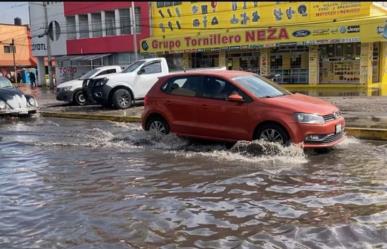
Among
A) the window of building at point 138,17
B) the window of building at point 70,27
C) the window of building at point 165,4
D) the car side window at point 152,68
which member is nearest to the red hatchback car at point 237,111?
the car side window at point 152,68

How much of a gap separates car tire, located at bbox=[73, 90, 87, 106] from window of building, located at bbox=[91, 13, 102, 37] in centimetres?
2494

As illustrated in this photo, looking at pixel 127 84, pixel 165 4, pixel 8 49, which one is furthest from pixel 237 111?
pixel 8 49

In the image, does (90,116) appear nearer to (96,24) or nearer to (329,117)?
(329,117)

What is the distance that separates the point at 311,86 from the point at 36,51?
31651 millimetres

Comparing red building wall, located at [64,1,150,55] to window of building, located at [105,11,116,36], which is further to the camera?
window of building, located at [105,11,116,36]

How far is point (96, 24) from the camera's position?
46.0m

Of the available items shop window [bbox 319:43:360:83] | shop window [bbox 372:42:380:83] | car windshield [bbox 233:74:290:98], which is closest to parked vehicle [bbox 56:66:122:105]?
car windshield [bbox 233:74:290:98]

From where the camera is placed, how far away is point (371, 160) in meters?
8.64

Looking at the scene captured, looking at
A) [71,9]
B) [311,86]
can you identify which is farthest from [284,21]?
[71,9]

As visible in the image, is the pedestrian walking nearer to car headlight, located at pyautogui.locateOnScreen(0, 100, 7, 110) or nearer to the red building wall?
the red building wall

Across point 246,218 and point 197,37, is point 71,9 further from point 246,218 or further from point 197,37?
point 246,218

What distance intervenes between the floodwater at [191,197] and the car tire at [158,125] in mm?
218

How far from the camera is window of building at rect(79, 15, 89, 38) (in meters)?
46.8

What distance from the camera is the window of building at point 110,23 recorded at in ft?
145
